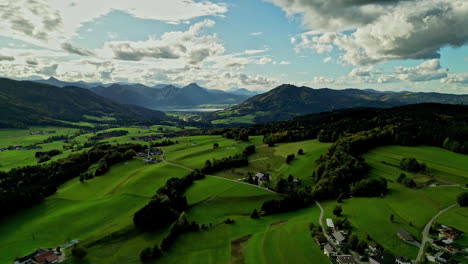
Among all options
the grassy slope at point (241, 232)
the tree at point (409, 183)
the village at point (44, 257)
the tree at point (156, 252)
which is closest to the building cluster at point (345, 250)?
the grassy slope at point (241, 232)

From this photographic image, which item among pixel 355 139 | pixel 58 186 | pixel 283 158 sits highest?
pixel 355 139

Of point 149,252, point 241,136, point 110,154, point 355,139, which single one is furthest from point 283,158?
point 110,154

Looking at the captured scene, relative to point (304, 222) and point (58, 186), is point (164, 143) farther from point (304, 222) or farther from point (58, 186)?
point (304, 222)

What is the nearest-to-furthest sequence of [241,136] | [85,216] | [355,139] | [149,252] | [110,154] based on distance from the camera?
[149,252], [85,216], [355,139], [110,154], [241,136]

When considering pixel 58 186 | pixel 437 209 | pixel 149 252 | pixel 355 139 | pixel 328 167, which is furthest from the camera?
pixel 355 139

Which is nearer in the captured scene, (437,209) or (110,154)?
(437,209)

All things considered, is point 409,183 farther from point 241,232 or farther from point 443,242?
point 241,232

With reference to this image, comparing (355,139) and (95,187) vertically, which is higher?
(355,139)

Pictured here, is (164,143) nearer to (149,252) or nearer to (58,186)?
(58,186)
